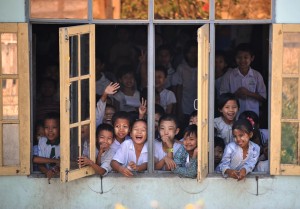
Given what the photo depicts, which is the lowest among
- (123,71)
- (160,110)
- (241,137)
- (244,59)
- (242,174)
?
(242,174)

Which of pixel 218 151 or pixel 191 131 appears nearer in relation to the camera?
pixel 191 131

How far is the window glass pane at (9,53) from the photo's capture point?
27.5 ft

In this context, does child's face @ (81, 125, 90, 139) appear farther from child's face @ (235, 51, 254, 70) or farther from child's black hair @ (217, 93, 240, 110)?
child's face @ (235, 51, 254, 70)

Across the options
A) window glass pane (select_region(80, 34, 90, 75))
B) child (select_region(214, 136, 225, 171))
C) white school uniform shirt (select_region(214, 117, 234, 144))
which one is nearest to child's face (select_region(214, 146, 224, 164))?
child (select_region(214, 136, 225, 171))

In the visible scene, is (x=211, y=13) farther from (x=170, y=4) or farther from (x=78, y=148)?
(x=78, y=148)

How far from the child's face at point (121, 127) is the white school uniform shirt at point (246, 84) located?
5.16 feet

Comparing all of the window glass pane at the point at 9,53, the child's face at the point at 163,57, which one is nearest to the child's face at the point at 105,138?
the window glass pane at the point at 9,53

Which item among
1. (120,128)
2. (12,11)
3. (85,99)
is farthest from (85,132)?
(12,11)

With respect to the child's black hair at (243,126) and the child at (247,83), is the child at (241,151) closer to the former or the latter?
the child's black hair at (243,126)

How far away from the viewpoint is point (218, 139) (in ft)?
29.4

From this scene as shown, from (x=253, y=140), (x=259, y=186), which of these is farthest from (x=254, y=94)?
(x=259, y=186)

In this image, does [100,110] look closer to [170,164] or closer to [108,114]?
[108,114]

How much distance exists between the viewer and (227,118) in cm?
910

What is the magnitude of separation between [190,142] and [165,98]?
1.63 metres
